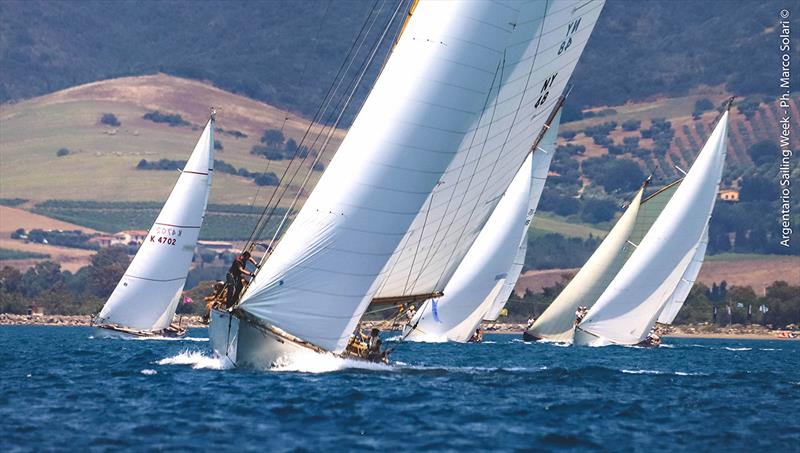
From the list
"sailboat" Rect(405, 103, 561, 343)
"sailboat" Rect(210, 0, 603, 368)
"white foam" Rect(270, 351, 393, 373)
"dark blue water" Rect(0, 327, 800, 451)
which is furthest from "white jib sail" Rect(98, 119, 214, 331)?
"sailboat" Rect(210, 0, 603, 368)

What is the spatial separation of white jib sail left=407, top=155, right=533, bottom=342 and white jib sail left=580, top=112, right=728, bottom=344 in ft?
22.0

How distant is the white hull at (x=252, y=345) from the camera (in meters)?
45.2

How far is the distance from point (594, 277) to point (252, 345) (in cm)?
5574

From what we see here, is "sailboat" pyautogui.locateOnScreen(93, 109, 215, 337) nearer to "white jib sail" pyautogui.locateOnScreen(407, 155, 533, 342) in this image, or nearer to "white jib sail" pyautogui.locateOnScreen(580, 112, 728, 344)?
"white jib sail" pyautogui.locateOnScreen(407, 155, 533, 342)

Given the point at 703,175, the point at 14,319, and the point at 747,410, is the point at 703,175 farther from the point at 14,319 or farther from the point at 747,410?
the point at 14,319

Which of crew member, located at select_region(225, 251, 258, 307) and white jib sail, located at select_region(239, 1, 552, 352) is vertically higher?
white jib sail, located at select_region(239, 1, 552, 352)

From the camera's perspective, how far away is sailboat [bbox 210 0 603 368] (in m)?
43.3

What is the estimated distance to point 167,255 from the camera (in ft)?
269

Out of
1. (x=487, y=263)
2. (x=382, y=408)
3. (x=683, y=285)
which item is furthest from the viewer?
(x=683, y=285)

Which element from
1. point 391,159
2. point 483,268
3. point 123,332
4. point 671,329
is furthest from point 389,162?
point 671,329

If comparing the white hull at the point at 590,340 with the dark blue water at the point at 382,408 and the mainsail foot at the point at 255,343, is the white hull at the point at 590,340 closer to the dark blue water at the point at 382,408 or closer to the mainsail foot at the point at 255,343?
the dark blue water at the point at 382,408

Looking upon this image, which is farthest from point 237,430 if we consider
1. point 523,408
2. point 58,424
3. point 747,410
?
point 747,410

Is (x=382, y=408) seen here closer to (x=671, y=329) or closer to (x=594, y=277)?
(x=594, y=277)

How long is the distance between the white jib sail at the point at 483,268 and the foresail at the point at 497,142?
33858mm
